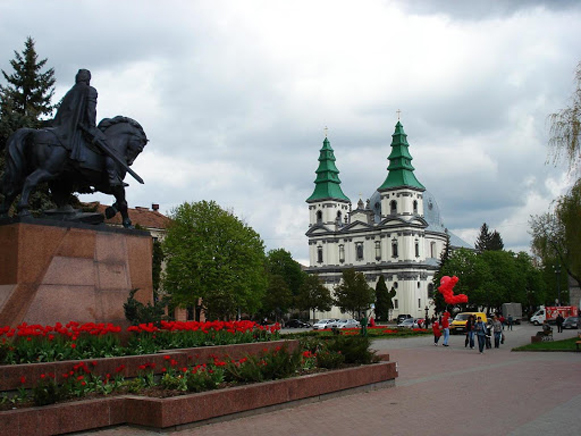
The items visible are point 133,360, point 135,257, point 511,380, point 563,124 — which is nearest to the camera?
point 133,360

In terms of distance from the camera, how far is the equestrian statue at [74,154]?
14.2 metres

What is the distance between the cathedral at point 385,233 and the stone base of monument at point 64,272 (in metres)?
106

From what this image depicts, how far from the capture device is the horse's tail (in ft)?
46.4

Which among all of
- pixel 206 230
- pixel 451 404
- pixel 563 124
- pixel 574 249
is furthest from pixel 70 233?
pixel 206 230

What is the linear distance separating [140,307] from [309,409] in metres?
4.39

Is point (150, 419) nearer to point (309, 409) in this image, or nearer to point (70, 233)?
point (309, 409)

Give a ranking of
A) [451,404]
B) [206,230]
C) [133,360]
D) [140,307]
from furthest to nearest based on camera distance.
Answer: [206,230], [140,307], [451,404], [133,360]

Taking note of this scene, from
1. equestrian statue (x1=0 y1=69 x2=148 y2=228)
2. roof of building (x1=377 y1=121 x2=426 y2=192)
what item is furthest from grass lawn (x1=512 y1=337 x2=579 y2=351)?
roof of building (x1=377 y1=121 x2=426 y2=192)

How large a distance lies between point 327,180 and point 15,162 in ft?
399

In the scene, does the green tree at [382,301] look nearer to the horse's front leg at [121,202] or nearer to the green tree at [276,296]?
the green tree at [276,296]

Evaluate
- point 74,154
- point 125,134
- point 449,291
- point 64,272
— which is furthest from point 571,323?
point 64,272

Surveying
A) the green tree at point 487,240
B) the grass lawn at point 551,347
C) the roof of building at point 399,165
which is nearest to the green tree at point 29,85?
the grass lawn at point 551,347

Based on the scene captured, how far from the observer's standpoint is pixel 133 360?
454 inches

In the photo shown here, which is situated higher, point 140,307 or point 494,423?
point 140,307
